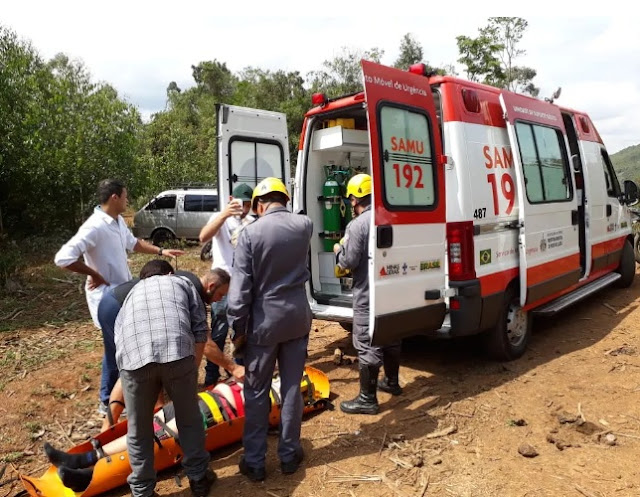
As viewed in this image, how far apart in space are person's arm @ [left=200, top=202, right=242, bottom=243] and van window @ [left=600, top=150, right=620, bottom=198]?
506cm

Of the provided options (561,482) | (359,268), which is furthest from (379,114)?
(561,482)

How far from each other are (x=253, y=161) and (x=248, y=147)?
14cm

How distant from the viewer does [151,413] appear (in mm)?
2961

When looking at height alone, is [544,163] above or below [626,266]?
above

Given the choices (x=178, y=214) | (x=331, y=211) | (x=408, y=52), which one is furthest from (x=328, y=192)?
(x=408, y=52)

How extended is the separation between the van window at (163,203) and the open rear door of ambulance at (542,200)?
11.4 m

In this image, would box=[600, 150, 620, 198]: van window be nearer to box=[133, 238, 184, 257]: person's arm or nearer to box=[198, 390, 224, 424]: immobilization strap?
box=[133, 238, 184, 257]: person's arm

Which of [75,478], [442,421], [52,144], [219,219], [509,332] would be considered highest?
[52,144]

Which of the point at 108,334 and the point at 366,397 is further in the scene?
the point at 366,397

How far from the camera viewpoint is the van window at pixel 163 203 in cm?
1498

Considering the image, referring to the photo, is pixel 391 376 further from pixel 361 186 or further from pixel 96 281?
pixel 96 281

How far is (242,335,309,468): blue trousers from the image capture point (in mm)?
3221

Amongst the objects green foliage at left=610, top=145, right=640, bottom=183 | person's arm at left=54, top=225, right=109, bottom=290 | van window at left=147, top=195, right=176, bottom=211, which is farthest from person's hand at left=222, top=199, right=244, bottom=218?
green foliage at left=610, top=145, right=640, bottom=183

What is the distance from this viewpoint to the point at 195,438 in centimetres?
303
